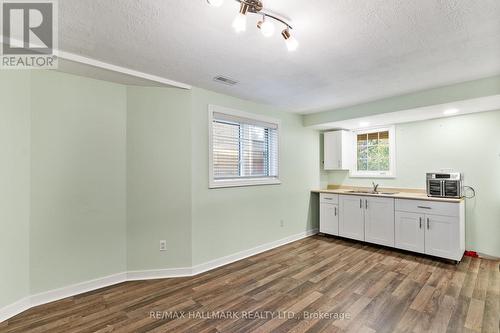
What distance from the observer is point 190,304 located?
92.0 inches

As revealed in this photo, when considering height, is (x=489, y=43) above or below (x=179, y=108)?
above

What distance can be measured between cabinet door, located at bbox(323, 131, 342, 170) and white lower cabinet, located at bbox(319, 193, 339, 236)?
0.66 metres

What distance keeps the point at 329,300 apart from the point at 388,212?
2147 mm

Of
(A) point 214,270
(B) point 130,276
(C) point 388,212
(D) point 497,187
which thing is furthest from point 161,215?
(D) point 497,187

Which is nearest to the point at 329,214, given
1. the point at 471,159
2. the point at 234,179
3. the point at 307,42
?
the point at 234,179

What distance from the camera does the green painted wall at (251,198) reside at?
3107mm

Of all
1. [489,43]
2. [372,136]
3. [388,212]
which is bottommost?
[388,212]

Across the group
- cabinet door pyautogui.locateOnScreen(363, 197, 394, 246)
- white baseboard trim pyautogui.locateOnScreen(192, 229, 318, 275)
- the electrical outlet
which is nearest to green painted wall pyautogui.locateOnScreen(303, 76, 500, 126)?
cabinet door pyautogui.locateOnScreen(363, 197, 394, 246)

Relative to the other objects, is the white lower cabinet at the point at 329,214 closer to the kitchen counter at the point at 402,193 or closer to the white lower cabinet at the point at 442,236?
the kitchen counter at the point at 402,193

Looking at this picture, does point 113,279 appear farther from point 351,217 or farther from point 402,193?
point 402,193

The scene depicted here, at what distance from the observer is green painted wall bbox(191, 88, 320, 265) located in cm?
311

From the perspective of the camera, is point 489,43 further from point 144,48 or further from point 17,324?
point 17,324

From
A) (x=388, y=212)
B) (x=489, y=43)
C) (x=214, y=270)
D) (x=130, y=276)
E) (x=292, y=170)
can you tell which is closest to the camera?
(x=489, y=43)

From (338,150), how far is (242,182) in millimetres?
2323
